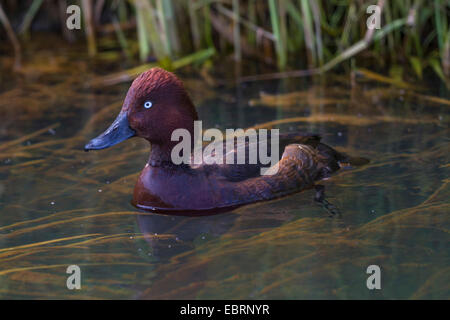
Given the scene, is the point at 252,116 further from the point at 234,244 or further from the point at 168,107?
the point at 234,244

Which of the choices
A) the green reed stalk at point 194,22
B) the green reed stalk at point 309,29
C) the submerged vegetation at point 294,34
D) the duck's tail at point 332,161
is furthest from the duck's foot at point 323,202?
the green reed stalk at point 194,22

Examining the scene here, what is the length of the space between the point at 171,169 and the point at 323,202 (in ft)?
3.32

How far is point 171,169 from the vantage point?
4594mm

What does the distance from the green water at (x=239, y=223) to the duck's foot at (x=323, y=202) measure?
6 cm

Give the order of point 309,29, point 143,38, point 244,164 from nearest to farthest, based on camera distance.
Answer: point 244,164 → point 309,29 → point 143,38

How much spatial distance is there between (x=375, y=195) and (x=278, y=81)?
3463mm

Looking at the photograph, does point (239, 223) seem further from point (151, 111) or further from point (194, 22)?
point (194, 22)

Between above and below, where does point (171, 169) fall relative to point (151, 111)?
below

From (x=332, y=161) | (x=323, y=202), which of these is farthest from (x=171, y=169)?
(x=332, y=161)

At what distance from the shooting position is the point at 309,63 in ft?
27.2

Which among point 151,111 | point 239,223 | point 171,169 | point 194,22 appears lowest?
point 239,223

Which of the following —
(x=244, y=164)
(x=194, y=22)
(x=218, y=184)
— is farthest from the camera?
(x=194, y=22)

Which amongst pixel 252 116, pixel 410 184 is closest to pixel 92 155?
pixel 252 116
